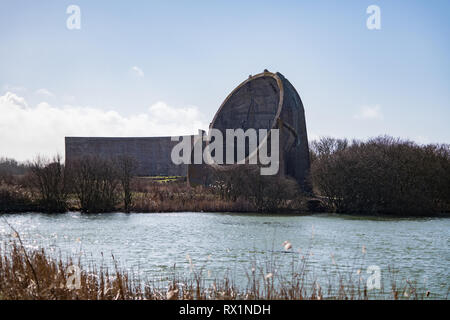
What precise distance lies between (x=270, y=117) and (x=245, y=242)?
26.5m

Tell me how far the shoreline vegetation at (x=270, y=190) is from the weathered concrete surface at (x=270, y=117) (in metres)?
2.80

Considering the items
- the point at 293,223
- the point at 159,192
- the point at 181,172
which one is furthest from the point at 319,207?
the point at 181,172

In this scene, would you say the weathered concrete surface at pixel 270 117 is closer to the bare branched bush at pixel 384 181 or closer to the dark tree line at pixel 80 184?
the bare branched bush at pixel 384 181

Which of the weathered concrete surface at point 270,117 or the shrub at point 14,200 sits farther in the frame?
the weathered concrete surface at point 270,117

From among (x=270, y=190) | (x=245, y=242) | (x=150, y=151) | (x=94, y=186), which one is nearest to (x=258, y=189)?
(x=270, y=190)

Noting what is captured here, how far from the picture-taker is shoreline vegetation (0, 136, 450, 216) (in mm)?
27109

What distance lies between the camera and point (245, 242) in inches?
636

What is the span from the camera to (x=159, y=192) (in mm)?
30688

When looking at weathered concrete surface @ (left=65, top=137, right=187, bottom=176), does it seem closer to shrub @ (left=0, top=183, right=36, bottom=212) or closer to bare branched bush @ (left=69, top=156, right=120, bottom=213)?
bare branched bush @ (left=69, top=156, right=120, bottom=213)

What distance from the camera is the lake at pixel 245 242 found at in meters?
11.5

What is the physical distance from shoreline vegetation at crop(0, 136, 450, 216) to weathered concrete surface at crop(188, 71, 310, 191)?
280cm

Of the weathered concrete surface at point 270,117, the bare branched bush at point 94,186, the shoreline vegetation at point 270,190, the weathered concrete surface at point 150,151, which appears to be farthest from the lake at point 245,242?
the weathered concrete surface at point 150,151

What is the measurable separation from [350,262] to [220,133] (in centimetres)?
2837

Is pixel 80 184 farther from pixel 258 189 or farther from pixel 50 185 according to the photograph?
pixel 258 189
